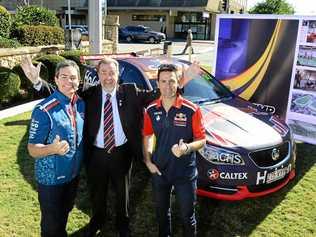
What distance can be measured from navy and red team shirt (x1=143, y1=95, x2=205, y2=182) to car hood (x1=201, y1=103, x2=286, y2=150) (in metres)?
1.24

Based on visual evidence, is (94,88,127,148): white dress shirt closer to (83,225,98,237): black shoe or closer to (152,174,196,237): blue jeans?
(152,174,196,237): blue jeans

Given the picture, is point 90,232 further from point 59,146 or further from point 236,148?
point 236,148

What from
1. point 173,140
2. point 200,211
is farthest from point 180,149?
point 200,211

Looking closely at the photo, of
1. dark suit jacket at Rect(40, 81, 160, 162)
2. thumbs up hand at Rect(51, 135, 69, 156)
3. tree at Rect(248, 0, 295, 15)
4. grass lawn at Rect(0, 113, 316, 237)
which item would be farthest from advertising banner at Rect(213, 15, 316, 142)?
tree at Rect(248, 0, 295, 15)

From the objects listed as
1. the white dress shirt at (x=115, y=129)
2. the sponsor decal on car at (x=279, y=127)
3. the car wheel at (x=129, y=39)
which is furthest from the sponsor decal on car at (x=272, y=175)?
the car wheel at (x=129, y=39)

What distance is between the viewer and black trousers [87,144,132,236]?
341cm

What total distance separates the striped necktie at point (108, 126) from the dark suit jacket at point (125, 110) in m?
0.05

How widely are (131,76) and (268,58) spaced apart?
3.21m

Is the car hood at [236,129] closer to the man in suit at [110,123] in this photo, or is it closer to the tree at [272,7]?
the man in suit at [110,123]

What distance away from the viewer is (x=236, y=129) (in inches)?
185

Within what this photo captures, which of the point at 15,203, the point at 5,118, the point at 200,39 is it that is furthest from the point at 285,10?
the point at 15,203

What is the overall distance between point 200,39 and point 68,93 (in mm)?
42519

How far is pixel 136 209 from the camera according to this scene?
4535mm

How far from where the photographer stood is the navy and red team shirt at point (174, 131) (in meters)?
3.15
